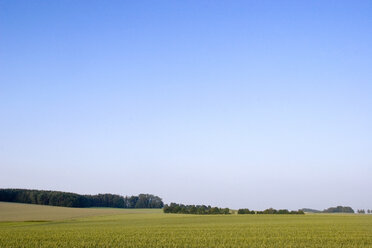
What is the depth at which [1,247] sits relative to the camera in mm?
21406

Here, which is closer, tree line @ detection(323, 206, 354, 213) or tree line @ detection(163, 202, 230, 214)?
tree line @ detection(163, 202, 230, 214)

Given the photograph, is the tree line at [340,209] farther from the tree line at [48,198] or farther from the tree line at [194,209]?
the tree line at [48,198]

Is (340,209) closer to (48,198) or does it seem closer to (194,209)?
(194,209)

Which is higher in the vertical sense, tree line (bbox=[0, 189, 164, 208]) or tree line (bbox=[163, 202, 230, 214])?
tree line (bbox=[0, 189, 164, 208])

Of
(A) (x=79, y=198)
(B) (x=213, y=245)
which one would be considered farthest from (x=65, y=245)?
(A) (x=79, y=198)

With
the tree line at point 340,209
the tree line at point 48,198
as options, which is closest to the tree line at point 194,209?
the tree line at point 48,198

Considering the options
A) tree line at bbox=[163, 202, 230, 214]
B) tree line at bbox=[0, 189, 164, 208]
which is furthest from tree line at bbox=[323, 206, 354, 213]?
tree line at bbox=[0, 189, 164, 208]

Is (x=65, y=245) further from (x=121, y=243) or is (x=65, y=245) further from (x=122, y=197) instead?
(x=122, y=197)

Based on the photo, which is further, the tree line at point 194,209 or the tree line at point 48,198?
the tree line at point 48,198

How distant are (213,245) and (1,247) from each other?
1237 centimetres

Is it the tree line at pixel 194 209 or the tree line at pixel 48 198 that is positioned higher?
the tree line at pixel 48 198

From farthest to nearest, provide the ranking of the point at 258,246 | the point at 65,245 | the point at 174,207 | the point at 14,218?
the point at 174,207, the point at 14,218, the point at 65,245, the point at 258,246

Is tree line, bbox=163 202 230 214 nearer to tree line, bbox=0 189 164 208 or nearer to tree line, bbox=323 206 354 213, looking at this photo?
tree line, bbox=0 189 164 208

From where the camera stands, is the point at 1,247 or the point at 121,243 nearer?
the point at 1,247
